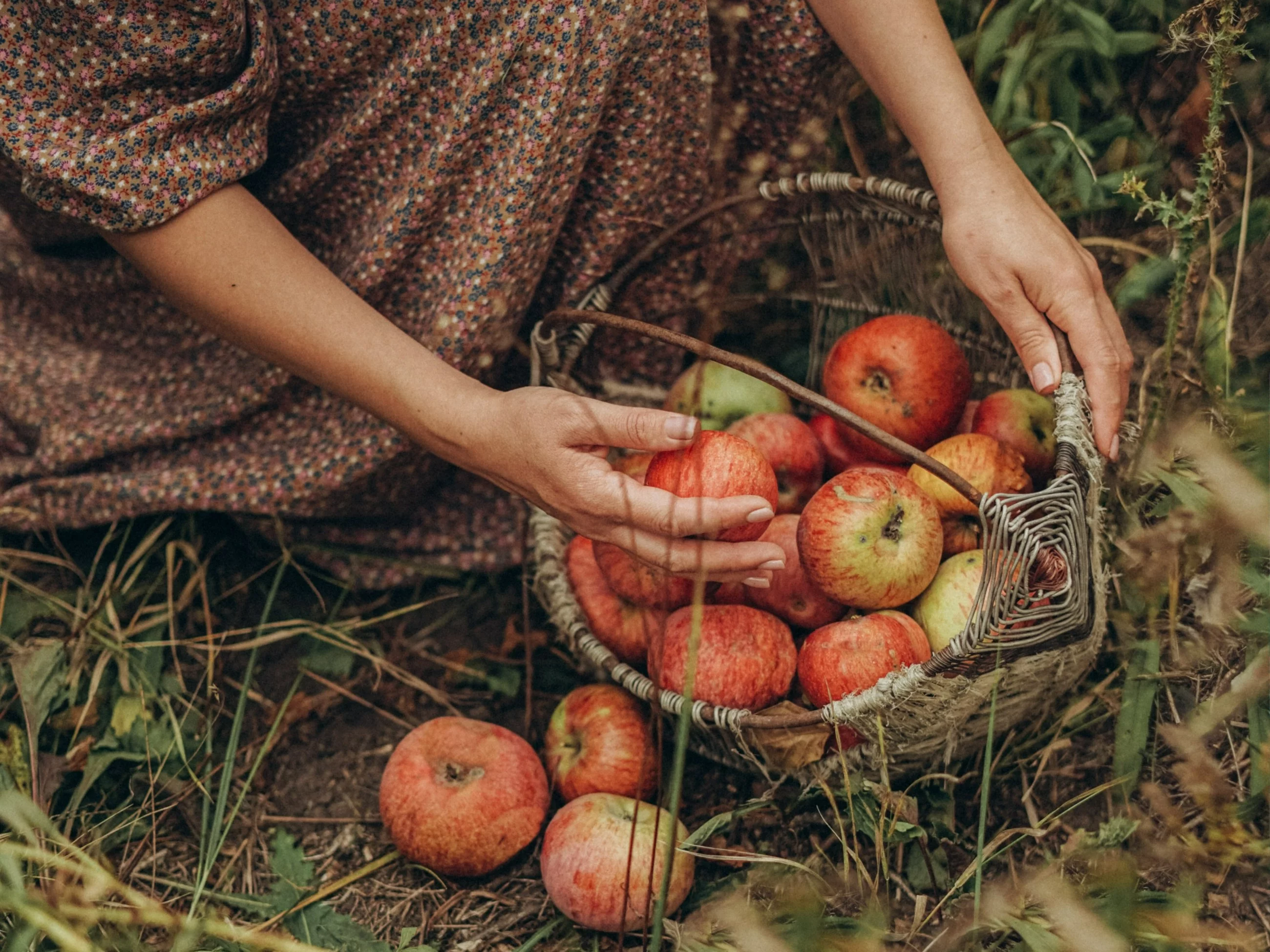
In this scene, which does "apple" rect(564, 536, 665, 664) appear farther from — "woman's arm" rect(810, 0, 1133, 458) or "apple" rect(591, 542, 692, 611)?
"woman's arm" rect(810, 0, 1133, 458)

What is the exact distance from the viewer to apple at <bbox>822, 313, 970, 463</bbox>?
4.94 ft

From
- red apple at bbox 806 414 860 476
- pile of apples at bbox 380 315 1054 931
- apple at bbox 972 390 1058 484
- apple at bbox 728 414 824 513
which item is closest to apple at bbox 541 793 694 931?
pile of apples at bbox 380 315 1054 931

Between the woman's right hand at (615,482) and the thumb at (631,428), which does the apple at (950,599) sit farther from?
the thumb at (631,428)

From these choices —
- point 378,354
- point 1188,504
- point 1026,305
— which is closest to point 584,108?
point 378,354

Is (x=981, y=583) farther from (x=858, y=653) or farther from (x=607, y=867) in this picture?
(x=607, y=867)

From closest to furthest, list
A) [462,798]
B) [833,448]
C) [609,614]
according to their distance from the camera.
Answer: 1. [462,798]
2. [609,614]
3. [833,448]

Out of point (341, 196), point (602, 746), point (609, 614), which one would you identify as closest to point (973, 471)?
point (609, 614)

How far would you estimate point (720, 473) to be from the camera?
124 cm

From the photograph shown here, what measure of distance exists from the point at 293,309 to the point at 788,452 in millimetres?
788

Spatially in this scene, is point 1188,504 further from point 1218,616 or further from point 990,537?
point 990,537

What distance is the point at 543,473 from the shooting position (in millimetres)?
1207

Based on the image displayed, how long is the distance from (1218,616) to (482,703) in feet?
3.84

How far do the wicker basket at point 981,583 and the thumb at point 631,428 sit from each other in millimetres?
100

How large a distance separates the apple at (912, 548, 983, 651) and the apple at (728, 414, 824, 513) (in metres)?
0.27
